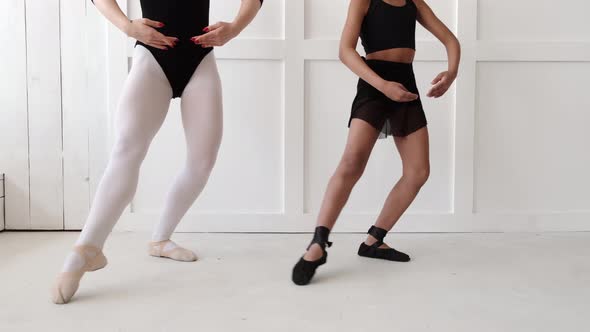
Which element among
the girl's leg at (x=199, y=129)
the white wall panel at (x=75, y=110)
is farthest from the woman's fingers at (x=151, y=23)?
the white wall panel at (x=75, y=110)

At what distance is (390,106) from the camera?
2176 mm

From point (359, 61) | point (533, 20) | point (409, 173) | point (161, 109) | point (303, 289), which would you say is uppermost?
point (533, 20)

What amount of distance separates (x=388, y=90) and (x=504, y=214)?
1362 millimetres

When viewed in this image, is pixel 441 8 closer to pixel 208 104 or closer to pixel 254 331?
pixel 208 104

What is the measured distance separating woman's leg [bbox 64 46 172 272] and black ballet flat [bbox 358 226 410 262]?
1.04 metres

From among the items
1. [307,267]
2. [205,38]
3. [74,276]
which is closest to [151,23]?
[205,38]

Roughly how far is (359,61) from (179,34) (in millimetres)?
695

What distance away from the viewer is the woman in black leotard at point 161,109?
1813mm

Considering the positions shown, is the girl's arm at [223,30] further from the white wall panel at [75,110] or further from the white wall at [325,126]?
the white wall panel at [75,110]

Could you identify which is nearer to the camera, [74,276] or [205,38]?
[74,276]

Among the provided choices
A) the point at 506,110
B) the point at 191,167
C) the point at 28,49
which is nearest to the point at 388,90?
the point at 191,167

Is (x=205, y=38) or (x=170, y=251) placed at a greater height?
(x=205, y=38)

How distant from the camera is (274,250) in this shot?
8.17 ft

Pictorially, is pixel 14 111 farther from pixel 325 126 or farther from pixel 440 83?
pixel 440 83
